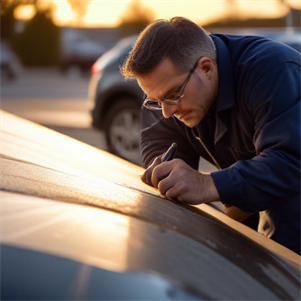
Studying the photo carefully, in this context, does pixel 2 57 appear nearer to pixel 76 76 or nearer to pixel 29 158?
pixel 76 76

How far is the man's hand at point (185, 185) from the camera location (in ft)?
6.68

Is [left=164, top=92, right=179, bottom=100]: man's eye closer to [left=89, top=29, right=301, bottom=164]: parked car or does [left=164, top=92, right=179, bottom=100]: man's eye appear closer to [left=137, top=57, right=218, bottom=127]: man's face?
[left=137, top=57, right=218, bottom=127]: man's face

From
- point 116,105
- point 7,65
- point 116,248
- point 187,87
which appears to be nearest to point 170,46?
point 187,87

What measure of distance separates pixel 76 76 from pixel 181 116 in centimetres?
3590

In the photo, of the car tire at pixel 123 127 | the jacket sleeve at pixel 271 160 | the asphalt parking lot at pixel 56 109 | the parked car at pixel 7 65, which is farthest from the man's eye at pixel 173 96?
the parked car at pixel 7 65

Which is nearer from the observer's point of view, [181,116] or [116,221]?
[116,221]

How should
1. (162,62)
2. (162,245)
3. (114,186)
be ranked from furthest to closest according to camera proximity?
(162,62) → (114,186) → (162,245)

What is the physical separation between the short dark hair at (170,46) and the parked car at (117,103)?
22.6ft

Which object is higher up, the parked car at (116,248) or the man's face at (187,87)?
the parked car at (116,248)

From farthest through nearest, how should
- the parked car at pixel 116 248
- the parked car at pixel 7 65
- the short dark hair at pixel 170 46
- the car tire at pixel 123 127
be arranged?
the parked car at pixel 7 65
the car tire at pixel 123 127
the short dark hair at pixel 170 46
the parked car at pixel 116 248

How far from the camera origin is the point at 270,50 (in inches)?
94.1

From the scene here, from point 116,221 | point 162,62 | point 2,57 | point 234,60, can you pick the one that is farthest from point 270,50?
point 2,57

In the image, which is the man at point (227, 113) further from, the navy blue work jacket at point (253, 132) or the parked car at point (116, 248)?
the parked car at point (116, 248)

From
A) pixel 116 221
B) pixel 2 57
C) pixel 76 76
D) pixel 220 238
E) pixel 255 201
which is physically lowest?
pixel 76 76
